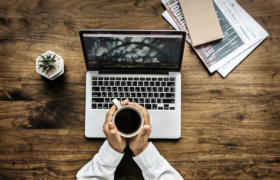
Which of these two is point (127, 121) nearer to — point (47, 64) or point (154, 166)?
point (154, 166)

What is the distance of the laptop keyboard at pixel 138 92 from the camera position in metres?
0.88

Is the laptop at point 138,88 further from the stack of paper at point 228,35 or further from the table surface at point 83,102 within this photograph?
the stack of paper at point 228,35

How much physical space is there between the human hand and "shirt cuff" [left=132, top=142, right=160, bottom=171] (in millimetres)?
87

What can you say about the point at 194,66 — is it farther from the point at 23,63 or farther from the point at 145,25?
the point at 23,63

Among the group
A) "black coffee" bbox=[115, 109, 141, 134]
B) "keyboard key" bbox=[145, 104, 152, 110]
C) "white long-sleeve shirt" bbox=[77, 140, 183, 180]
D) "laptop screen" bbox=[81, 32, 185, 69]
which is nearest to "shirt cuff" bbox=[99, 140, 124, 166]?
"white long-sleeve shirt" bbox=[77, 140, 183, 180]

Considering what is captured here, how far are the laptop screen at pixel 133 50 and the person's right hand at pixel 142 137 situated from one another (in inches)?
7.8

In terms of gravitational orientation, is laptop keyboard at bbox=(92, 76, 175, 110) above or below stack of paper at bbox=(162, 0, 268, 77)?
below

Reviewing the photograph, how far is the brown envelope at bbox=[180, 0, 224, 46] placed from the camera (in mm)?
950

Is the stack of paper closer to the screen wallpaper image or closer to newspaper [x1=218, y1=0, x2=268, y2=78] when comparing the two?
newspaper [x1=218, y1=0, x2=268, y2=78]

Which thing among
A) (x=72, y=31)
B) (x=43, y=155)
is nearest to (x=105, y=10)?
(x=72, y=31)

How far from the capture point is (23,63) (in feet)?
3.17

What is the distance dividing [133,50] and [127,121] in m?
0.30

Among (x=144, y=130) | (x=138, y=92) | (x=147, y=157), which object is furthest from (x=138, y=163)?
(x=138, y=92)

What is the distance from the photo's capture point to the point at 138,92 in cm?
88
